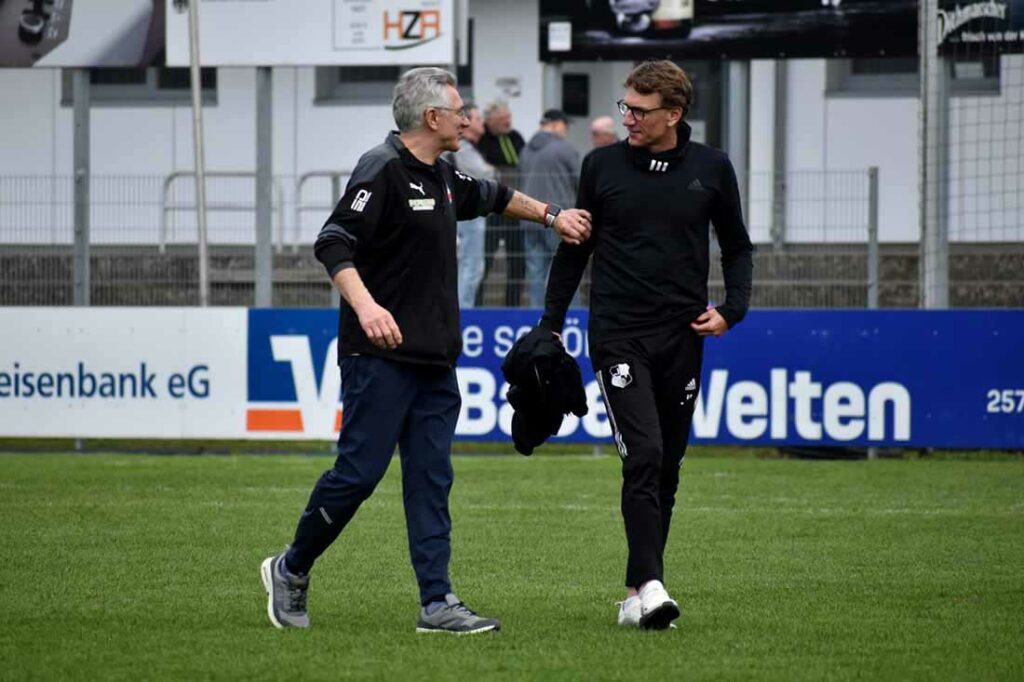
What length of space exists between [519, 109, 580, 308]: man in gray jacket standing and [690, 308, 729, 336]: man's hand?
8.91 meters

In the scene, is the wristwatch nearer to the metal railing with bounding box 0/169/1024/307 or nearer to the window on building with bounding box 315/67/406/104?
the metal railing with bounding box 0/169/1024/307

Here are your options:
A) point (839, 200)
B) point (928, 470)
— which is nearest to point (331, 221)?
point (928, 470)

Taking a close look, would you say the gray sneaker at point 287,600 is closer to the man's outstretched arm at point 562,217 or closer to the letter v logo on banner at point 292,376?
the man's outstretched arm at point 562,217

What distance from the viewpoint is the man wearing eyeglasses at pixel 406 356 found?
7473 millimetres

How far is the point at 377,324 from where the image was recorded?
711 cm

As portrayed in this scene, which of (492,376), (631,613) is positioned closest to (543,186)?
(492,376)

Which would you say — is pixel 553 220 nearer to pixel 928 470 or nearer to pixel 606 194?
pixel 606 194

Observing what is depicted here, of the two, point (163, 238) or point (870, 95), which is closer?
point (163, 238)

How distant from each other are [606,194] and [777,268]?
9540 millimetres

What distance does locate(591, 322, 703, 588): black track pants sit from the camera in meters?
7.71

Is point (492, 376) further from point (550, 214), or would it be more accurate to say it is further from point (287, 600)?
point (287, 600)

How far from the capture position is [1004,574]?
30.5ft

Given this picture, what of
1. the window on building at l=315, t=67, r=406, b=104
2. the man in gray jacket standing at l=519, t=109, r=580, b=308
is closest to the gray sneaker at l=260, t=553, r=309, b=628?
the man in gray jacket standing at l=519, t=109, r=580, b=308

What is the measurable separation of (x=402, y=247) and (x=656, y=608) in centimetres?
166
